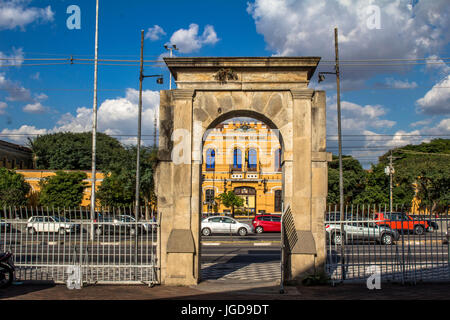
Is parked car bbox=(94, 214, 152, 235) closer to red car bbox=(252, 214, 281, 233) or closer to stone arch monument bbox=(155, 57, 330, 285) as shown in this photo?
stone arch monument bbox=(155, 57, 330, 285)

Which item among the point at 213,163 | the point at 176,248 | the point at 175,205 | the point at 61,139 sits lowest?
the point at 176,248

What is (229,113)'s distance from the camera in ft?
37.0

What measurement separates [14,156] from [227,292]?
56.4m

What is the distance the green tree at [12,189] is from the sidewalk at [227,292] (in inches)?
1221

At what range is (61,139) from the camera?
62406mm

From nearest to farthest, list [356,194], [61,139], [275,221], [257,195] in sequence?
Result: [275,221]
[356,194]
[257,195]
[61,139]

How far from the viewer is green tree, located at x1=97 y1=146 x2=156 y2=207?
33.3m

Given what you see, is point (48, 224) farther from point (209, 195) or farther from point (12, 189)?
point (209, 195)

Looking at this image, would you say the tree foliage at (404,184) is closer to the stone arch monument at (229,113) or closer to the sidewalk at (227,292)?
the sidewalk at (227,292)

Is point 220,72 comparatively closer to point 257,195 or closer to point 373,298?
point 373,298

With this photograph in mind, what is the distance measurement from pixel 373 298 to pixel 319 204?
2615 mm

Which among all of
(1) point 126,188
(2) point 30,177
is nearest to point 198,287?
(1) point 126,188

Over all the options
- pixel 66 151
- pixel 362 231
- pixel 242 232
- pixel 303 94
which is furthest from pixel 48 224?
pixel 66 151

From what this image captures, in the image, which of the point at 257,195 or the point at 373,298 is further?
the point at 257,195
